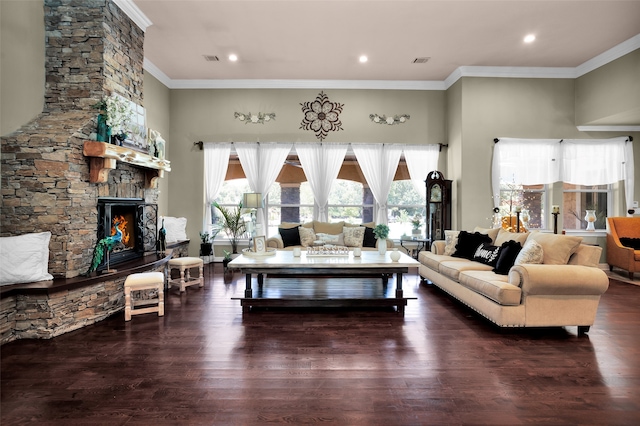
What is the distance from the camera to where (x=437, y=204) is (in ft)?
→ 22.6

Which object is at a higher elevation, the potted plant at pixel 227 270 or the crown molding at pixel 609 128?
the crown molding at pixel 609 128

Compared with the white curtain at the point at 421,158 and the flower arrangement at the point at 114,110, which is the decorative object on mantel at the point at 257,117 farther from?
the flower arrangement at the point at 114,110

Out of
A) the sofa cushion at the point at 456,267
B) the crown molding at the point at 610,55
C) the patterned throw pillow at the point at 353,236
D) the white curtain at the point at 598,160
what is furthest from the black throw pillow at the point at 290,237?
the crown molding at the point at 610,55

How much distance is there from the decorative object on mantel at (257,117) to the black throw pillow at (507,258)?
512 cm

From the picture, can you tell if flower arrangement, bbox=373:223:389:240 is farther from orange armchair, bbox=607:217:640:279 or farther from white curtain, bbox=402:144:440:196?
orange armchair, bbox=607:217:640:279

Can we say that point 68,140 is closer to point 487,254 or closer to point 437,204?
point 487,254

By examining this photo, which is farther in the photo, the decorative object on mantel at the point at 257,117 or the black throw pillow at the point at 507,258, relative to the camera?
the decorative object on mantel at the point at 257,117

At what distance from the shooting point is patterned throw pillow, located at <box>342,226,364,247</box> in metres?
6.60

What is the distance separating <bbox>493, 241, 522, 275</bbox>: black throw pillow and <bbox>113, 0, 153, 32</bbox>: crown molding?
220 inches

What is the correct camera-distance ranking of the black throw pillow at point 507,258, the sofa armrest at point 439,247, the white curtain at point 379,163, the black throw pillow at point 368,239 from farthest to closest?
the white curtain at point 379,163 < the black throw pillow at point 368,239 < the sofa armrest at point 439,247 < the black throw pillow at point 507,258

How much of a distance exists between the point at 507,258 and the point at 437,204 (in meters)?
2.87

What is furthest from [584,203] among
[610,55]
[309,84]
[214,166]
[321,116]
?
[214,166]

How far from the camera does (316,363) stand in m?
2.83

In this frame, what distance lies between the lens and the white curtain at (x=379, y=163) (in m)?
7.37
